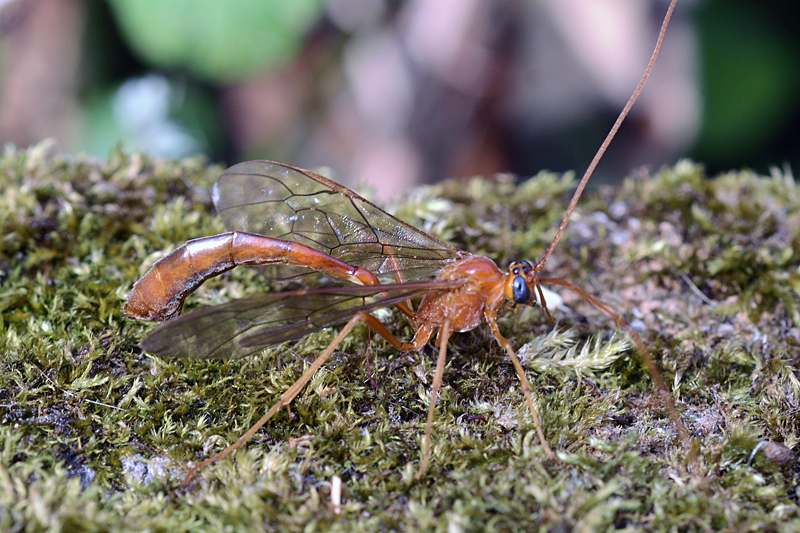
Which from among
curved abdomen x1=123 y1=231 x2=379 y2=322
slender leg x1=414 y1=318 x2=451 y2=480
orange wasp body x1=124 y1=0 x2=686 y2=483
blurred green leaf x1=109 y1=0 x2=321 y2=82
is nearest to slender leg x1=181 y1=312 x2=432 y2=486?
orange wasp body x1=124 y1=0 x2=686 y2=483

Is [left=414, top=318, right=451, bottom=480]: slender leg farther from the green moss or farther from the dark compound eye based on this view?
the dark compound eye

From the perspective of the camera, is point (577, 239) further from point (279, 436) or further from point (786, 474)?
point (279, 436)

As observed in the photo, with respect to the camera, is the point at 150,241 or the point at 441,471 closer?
the point at 441,471

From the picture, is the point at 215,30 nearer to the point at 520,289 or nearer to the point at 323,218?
the point at 323,218

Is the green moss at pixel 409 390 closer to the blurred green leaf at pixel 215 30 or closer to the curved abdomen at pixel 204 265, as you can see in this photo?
the curved abdomen at pixel 204 265

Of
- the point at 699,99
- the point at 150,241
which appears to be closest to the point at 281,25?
the point at 150,241

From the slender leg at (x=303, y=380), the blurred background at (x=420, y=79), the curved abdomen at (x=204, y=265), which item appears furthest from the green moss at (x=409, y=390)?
the blurred background at (x=420, y=79)
